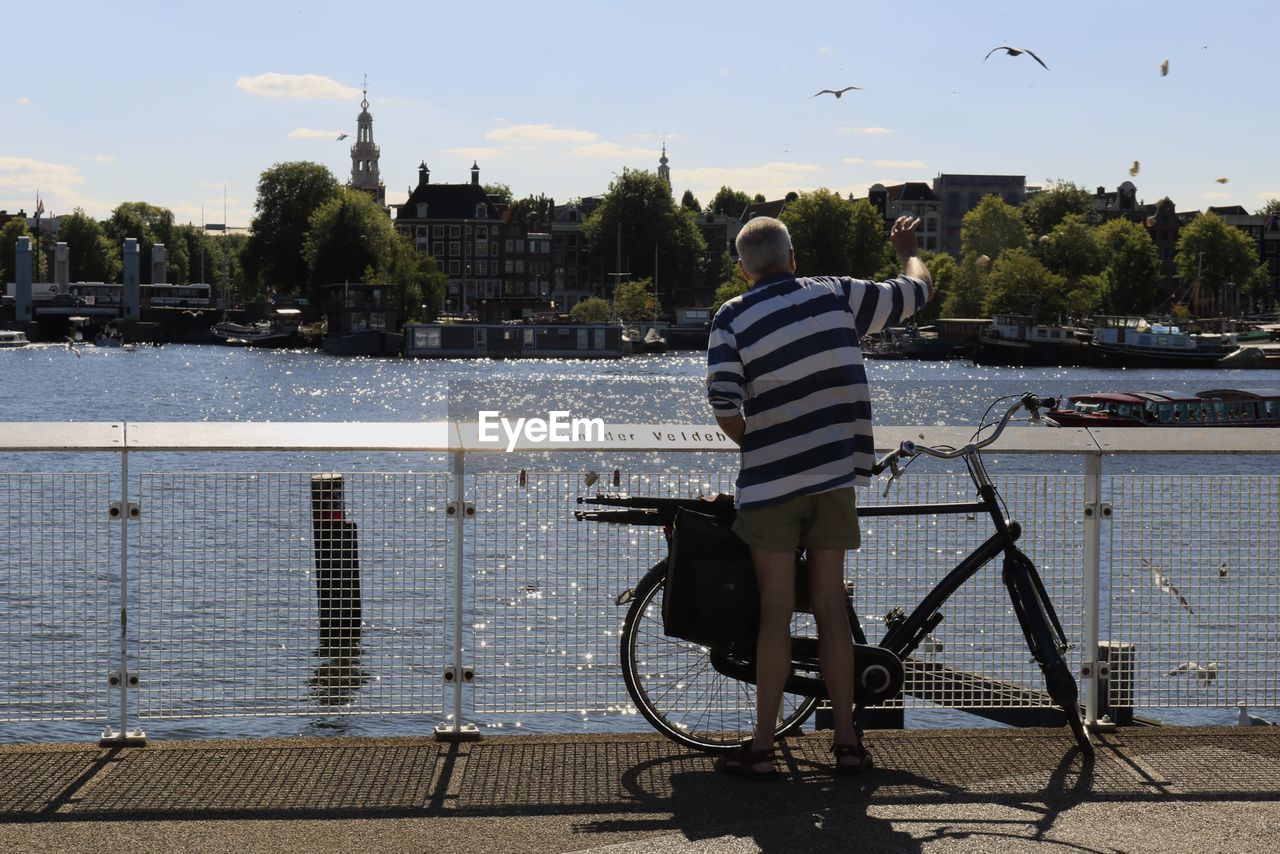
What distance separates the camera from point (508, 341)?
126 meters

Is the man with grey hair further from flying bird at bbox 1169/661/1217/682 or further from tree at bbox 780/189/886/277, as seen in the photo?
tree at bbox 780/189/886/277

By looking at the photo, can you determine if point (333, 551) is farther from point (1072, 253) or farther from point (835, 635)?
point (1072, 253)

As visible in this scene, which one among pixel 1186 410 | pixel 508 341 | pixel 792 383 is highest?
pixel 792 383

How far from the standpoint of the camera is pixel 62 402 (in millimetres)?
69500

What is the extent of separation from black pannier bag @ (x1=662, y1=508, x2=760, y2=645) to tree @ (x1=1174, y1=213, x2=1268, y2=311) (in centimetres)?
14714

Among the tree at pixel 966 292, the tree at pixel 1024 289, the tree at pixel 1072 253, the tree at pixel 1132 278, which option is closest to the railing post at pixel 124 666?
the tree at pixel 1024 289

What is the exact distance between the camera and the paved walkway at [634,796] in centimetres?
516

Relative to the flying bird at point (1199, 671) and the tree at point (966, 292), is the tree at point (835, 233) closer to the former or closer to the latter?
the tree at point (966, 292)

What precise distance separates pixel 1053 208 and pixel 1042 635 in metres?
164

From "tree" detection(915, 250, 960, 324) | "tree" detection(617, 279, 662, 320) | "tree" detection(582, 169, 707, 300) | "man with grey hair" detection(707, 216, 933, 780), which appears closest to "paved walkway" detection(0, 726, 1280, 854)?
"man with grey hair" detection(707, 216, 933, 780)

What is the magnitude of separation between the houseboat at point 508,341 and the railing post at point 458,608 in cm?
11741

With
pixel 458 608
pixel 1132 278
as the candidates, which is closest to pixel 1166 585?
pixel 458 608

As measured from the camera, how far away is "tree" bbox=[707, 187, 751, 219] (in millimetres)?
184863

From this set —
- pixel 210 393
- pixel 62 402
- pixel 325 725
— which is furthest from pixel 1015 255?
pixel 325 725
